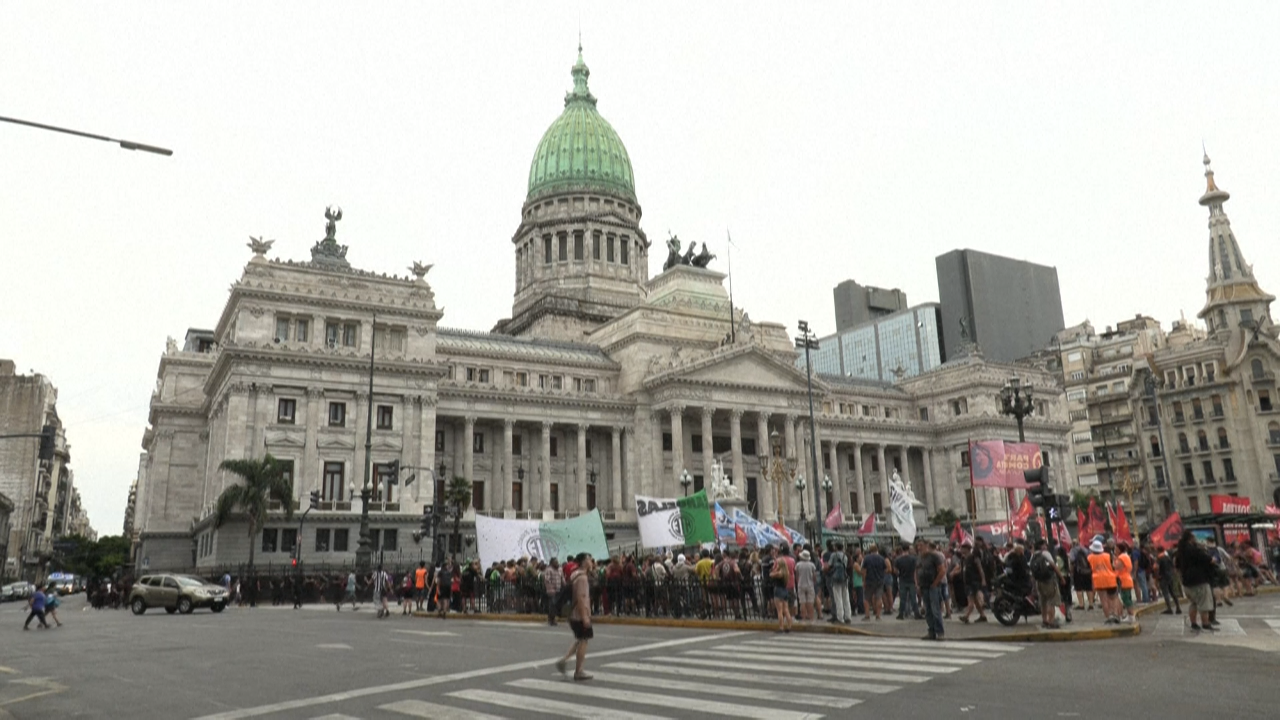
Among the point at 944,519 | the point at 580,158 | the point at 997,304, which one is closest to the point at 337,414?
the point at 944,519

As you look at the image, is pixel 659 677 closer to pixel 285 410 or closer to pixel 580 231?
pixel 285 410

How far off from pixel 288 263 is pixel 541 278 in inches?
1585

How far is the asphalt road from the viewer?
10.3m

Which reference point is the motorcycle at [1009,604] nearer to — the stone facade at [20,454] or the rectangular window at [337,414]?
the rectangular window at [337,414]

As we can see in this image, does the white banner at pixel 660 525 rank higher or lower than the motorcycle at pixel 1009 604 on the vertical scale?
higher

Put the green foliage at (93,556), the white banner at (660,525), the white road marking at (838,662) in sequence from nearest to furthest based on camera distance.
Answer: the white road marking at (838,662)
the white banner at (660,525)
the green foliage at (93,556)

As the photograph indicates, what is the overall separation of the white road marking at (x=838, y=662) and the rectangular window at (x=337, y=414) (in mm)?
41414

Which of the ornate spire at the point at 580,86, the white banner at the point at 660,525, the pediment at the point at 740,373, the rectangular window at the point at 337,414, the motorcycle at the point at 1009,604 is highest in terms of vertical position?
the ornate spire at the point at 580,86

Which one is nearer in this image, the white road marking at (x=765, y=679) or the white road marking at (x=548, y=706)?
the white road marking at (x=548, y=706)

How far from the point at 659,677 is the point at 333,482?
142ft

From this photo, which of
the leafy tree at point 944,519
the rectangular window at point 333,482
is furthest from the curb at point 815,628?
the leafy tree at point 944,519

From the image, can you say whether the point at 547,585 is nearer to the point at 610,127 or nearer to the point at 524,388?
the point at 524,388

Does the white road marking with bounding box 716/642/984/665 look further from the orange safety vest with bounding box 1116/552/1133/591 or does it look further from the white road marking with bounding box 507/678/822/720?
the orange safety vest with bounding box 1116/552/1133/591

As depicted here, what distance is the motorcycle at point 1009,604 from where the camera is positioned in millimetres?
18719
